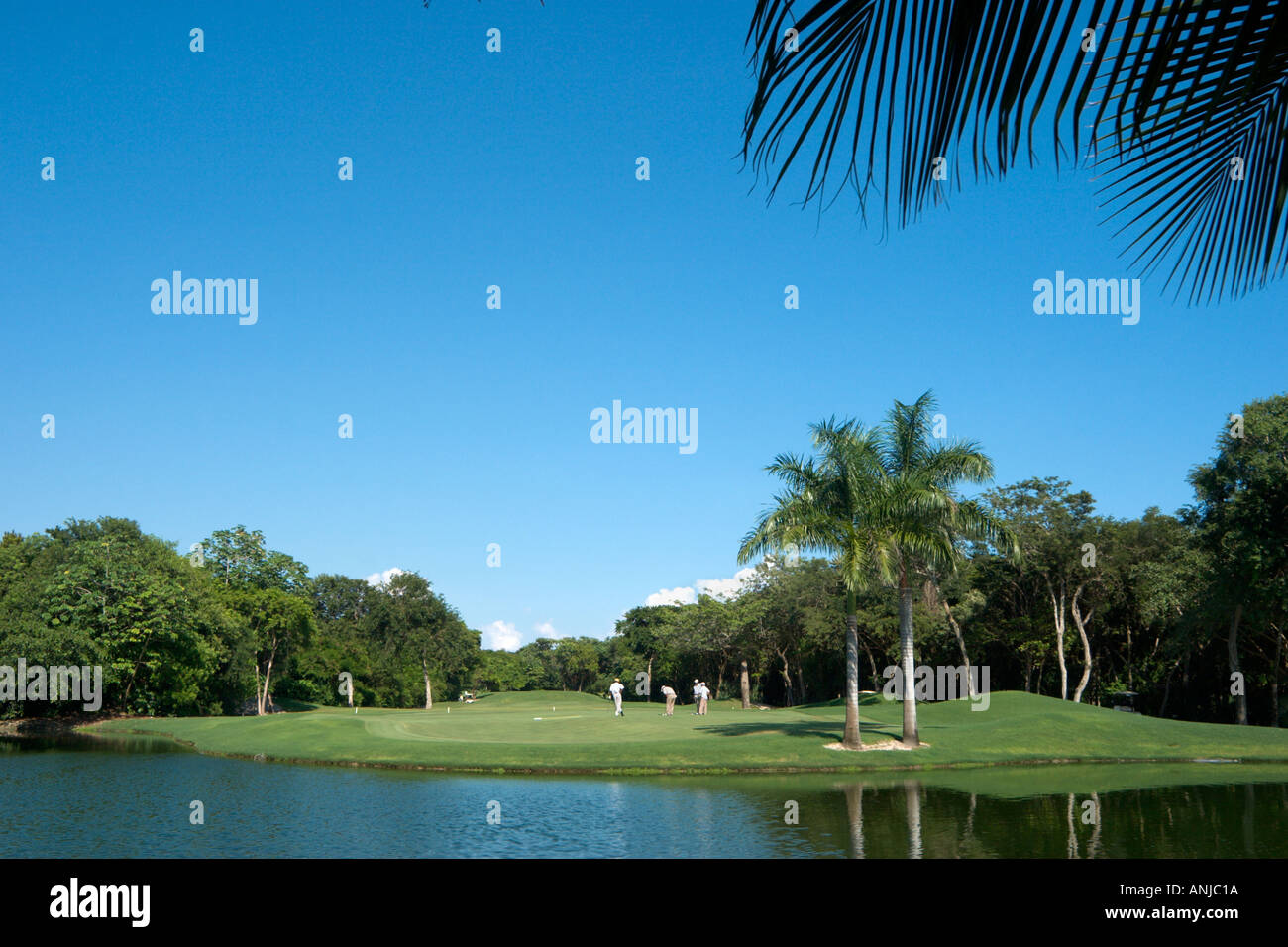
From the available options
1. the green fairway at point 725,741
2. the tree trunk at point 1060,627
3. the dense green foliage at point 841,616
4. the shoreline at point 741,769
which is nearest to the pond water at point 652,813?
the shoreline at point 741,769

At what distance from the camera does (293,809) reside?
21391 mm

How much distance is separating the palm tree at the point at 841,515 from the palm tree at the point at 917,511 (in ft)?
1.93

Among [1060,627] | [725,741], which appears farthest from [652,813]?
[1060,627]

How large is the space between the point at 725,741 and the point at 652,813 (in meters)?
11.9

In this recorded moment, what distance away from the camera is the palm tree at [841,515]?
101 ft

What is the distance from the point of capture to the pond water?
16844 millimetres

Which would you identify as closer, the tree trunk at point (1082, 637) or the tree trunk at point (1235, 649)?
the tree trunk at point (1235, 649)

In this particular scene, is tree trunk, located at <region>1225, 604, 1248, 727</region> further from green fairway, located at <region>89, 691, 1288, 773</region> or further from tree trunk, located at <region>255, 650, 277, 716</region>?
tree trunk, located at <region>255, 650, 277, 716</region>

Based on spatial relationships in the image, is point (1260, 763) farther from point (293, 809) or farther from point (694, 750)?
point (293, 809)

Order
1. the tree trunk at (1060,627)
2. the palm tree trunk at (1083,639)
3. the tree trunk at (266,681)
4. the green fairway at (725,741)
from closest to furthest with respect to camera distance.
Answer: the green fairway at (725,741) < the palm tree trunk at (1083,639) < the tree trunk at (1060,627) < the tree trunk at (266,681)

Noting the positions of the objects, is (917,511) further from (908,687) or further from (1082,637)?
(1082,637)

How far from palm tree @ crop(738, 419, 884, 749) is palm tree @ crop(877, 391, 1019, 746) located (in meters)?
0.59

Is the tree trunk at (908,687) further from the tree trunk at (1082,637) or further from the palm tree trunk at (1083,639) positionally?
the tree trunk at (1082,637)
